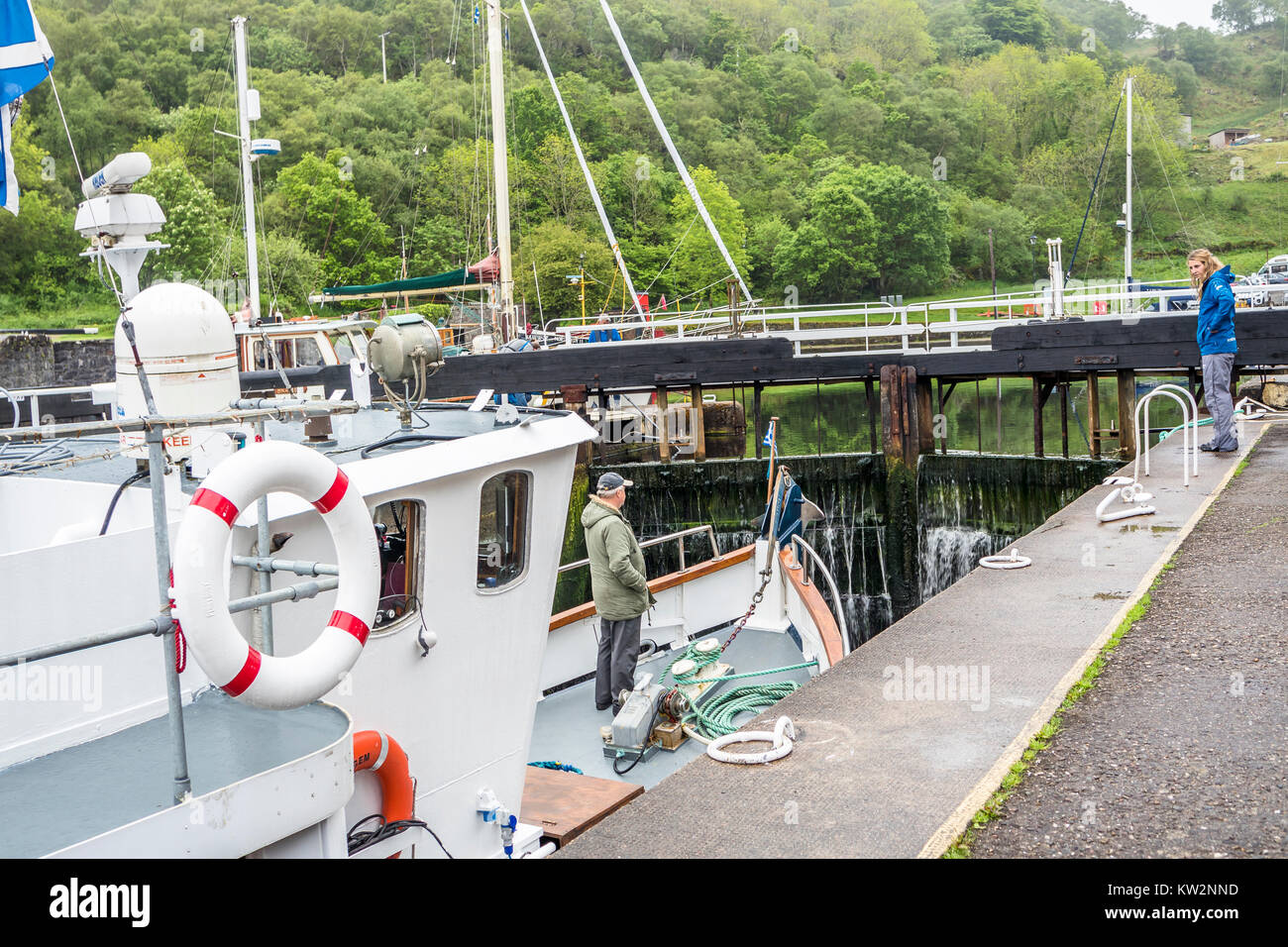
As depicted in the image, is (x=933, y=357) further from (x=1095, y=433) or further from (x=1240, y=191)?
(x=1240, y=191)

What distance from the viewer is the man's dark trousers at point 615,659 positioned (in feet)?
29.1

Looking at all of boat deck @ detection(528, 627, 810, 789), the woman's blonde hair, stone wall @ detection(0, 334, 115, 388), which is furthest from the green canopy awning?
the woman's blonde hair

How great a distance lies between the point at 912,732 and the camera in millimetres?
4848

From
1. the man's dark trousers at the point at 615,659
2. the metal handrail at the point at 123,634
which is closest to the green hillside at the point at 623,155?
the man's dark trousers at the point at 615,659

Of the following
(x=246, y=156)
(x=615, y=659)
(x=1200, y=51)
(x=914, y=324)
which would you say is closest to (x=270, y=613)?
(x=615, y=659)

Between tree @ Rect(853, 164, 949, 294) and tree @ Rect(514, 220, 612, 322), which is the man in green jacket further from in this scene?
tree @ Rect(853, 164, 949, 294)

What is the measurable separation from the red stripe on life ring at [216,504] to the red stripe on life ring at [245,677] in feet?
1.49

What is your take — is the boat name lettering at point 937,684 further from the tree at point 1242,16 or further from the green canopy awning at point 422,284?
the tree at point 1242,16

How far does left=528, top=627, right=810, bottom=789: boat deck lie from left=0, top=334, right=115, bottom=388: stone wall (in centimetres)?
2554

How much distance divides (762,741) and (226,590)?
95.4 inches

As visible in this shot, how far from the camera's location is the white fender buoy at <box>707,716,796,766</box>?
4.62m
